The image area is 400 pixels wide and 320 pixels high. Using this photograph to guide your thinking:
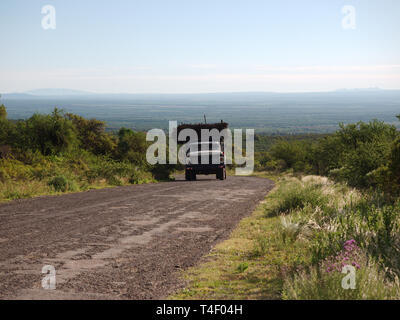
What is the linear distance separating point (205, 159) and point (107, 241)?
1736 centimetres

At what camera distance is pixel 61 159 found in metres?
21.9

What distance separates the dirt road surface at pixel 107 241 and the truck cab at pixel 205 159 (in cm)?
1037

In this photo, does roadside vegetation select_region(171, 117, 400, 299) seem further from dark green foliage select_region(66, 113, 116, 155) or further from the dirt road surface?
dark green foliage select_region(66, 113, 116, 155)

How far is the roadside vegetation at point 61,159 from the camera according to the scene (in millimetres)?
17047

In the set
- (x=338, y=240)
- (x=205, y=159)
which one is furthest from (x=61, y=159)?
(x=338, y=240)

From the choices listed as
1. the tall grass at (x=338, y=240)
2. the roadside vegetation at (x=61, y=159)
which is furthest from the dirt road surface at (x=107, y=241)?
the roadside vegetation at (x=61, y=159)

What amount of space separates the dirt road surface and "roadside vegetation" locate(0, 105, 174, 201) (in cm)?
245

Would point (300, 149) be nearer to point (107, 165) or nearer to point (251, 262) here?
point (107, 165)

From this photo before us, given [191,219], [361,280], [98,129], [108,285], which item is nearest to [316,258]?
[361,280]

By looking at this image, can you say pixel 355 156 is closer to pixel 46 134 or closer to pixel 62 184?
pixel 62 184

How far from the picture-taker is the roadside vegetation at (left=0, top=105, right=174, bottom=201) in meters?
17.0

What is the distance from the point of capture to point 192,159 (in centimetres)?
2562

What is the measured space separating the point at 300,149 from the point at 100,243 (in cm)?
4121

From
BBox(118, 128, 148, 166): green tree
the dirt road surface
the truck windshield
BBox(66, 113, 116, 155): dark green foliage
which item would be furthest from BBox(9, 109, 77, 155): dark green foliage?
the dirt road surface
